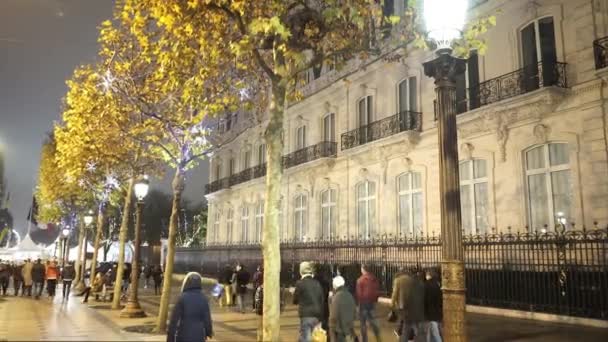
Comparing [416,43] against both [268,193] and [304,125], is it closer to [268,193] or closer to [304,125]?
[268,193]

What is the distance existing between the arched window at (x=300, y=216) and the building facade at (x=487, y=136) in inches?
9.6

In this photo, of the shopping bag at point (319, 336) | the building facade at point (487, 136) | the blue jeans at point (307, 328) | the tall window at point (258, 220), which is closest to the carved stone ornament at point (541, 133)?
the building facade at point (487, 136)

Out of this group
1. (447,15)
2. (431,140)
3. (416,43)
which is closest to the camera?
(447,15)

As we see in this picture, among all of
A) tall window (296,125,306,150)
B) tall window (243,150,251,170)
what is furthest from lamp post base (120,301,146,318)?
tall window (243,150,251,170)

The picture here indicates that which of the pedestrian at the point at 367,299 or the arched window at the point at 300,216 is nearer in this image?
the pedestrian at the point at 367,299

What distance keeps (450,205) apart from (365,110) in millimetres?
20082

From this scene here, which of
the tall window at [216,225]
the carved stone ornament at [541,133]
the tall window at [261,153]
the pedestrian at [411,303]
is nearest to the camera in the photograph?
the pedestrian at [411,303]

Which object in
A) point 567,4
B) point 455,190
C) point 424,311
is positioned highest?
point 567,4

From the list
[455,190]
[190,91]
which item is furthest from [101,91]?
[455,190]

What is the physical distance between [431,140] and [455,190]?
15659 millimetres

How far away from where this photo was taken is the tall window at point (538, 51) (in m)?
16.7

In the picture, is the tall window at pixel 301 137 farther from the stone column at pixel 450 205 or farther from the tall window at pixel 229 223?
the stone column at pixel 450 205

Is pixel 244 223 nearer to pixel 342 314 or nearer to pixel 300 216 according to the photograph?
pixel 300 216

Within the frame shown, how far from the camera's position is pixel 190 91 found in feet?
36.3
